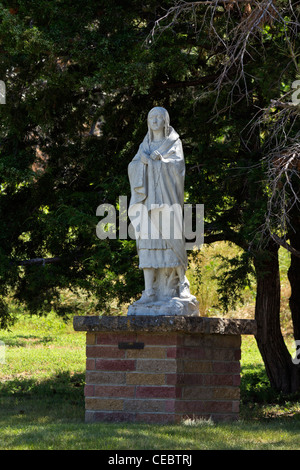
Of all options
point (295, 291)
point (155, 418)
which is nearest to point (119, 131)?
point (295, 291)

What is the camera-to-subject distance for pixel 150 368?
7711 mm

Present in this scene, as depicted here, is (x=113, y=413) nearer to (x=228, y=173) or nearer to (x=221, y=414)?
(x=221, y=414)

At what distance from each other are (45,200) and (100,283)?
187 centimetres

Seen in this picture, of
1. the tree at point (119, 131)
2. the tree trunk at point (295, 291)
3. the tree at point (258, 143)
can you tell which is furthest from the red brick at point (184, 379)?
the tree trunk at point (295, 291)

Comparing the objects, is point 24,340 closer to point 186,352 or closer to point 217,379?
point 217,379

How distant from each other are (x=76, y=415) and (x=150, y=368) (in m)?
1.45

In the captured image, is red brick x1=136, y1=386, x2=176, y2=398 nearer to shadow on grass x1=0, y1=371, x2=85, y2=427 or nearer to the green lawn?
the green lawn

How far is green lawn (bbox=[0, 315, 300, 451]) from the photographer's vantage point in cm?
646

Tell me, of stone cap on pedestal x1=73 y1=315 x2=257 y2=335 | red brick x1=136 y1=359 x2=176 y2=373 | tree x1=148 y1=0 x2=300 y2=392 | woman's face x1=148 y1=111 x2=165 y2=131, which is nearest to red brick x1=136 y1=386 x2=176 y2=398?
red brick x1=136 y1=359 x2=176 y2=373

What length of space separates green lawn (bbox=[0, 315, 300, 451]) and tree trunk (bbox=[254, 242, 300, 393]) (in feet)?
1.05

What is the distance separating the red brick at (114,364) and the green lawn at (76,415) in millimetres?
603

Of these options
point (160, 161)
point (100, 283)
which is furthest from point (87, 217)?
point (160, 161)

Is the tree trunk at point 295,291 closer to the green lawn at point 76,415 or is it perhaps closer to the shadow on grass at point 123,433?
the green lawn at point 76,415
